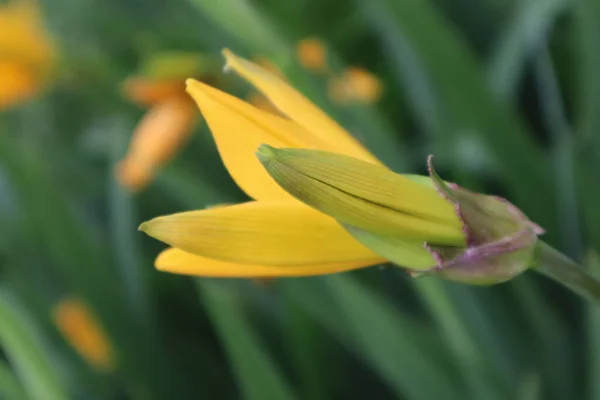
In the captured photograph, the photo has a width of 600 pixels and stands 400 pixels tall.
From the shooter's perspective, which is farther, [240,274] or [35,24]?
[35,24]

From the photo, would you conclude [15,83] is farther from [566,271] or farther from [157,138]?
[566,271]

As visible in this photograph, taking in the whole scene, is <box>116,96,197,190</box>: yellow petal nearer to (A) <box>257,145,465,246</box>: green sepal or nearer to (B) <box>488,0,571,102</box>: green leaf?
(B) <box>488,0,571,102</box>: green leaf

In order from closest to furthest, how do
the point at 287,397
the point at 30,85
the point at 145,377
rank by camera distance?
the point at 287,397 → the point at 145,377 → the point at 30,85

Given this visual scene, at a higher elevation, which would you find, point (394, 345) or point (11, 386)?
point (11, 386)

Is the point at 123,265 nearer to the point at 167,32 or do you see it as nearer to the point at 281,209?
the point at 167,32

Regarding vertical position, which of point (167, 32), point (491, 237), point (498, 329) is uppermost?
point (167, 32)

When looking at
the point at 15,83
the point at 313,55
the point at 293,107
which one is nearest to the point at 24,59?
the point at 15,83

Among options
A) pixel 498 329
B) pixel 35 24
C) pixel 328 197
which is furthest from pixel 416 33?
pixel 35 24

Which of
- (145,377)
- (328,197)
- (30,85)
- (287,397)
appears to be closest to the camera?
(328,197)
